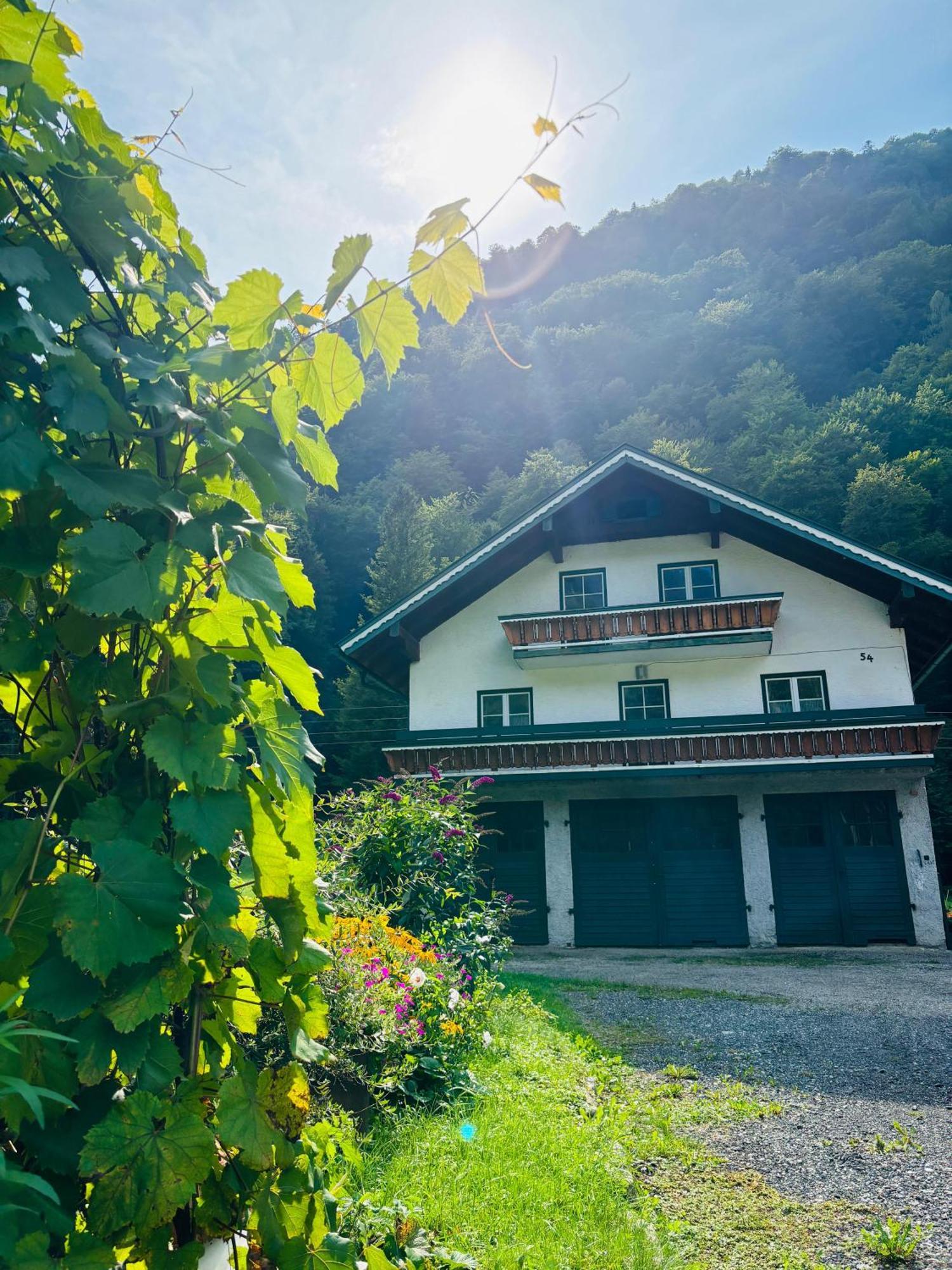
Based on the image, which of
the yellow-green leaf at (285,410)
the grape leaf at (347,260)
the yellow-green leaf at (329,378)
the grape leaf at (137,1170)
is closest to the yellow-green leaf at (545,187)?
the grape leaf at (347,260)

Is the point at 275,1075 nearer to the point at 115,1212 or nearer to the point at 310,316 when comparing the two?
the point at 115,1212

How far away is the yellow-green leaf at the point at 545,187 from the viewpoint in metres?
1.43

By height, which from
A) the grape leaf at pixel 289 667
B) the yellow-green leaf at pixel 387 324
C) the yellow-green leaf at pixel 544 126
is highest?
the yellow-green leaf at pixel 544 126

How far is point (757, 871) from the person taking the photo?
1739 centimetres

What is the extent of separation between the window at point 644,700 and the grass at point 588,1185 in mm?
13157

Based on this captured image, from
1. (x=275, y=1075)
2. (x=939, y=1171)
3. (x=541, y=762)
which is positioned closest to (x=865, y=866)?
(x=541, y=762)

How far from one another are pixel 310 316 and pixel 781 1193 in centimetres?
493

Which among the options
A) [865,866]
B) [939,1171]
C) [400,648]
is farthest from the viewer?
[400,648]

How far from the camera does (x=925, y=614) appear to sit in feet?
59.7

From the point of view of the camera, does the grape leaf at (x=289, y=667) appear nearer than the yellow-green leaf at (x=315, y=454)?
Yes

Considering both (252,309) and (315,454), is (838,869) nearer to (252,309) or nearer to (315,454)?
(315,454)

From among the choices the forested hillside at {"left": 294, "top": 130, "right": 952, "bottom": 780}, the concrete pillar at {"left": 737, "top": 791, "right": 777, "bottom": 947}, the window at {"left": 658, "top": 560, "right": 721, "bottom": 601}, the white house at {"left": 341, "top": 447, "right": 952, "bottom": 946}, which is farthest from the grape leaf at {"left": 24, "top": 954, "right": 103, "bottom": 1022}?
the forested hillside at {"left": 294, "top": 130, "right": 952, "bottom": 780}

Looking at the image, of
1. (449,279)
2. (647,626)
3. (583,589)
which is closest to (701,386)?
(583,589)

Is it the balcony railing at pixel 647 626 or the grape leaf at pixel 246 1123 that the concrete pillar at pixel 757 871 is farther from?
the grape leaf at pixel 246 1123
